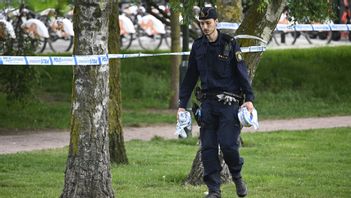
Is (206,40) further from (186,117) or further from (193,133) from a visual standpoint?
(193,133)

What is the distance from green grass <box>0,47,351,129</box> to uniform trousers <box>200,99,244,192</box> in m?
8.24

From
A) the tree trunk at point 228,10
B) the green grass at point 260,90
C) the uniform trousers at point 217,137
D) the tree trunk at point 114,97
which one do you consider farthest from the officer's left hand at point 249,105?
the green grass at point 260,90

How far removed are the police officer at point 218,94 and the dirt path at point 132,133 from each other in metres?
5.51

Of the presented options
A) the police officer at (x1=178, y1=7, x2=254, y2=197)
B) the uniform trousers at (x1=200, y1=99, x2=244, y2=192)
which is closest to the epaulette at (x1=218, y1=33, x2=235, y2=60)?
the police officer at (x1=178, y1=7, x2=254, y2=197)

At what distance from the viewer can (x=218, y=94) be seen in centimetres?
883

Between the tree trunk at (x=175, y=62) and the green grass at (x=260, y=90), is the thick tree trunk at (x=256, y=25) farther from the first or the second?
the tree trunk at (x=175, y=62)

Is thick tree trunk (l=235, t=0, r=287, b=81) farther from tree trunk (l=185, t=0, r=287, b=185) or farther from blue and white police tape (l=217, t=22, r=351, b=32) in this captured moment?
blue and white police tape (l=217, t=22, r=351, b=32)

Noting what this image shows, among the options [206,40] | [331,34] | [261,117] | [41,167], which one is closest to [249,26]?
[206,40]

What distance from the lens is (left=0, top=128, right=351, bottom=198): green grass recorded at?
32.8 feet

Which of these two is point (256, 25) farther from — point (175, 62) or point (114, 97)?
point (175, 62)

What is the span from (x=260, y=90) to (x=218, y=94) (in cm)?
1274

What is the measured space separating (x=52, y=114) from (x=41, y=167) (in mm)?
6121

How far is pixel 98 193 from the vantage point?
8.66 meters

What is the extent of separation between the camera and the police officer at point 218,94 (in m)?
8.80
